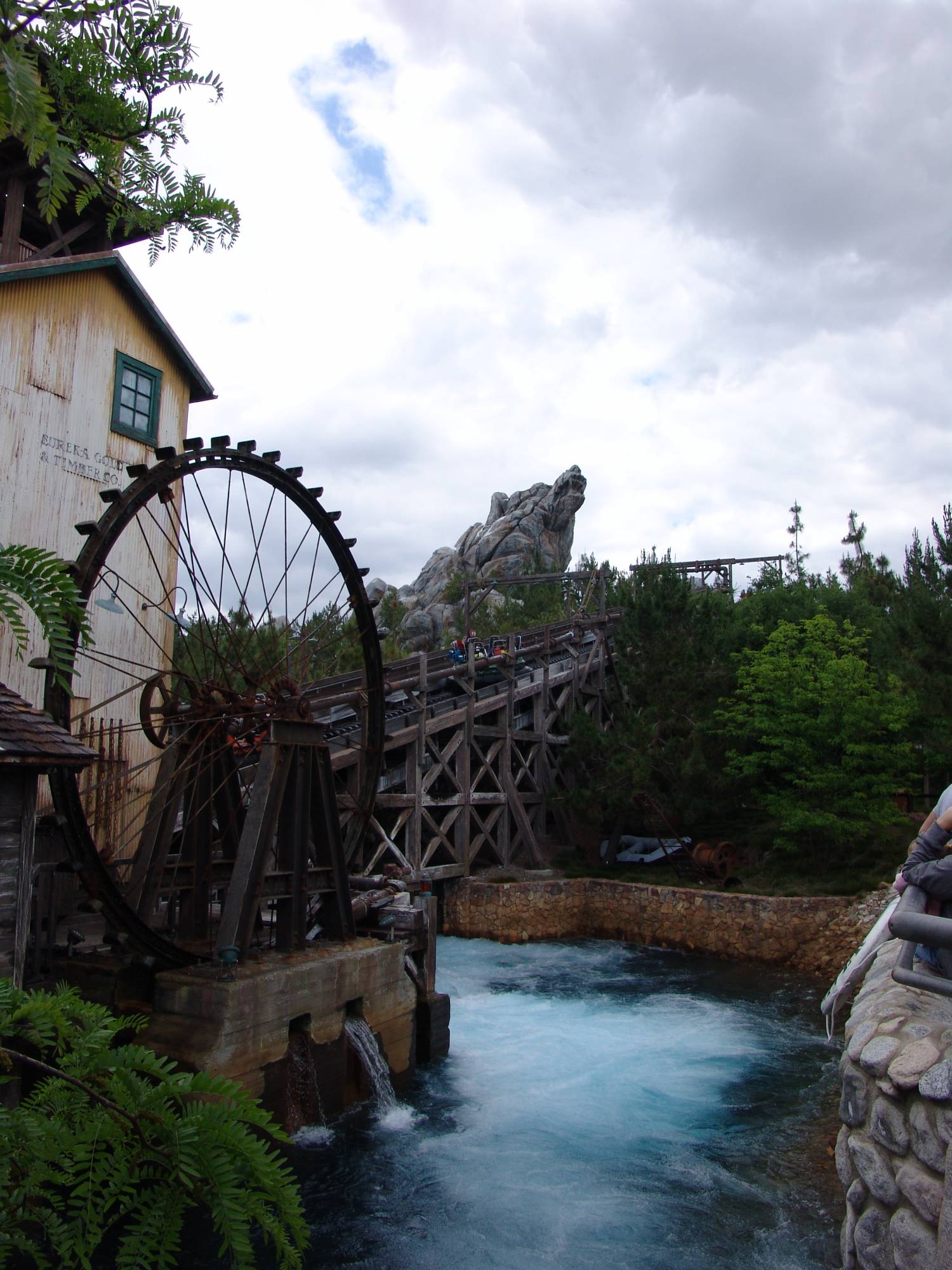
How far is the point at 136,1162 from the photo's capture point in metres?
1.73

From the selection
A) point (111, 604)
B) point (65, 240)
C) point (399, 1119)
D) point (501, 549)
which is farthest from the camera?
point (501, 549)

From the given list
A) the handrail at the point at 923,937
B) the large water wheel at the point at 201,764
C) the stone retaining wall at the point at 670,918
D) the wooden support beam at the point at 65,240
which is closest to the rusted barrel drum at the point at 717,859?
the stone retaining wall at the point at 670,918

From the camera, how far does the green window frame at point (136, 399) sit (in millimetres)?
11453

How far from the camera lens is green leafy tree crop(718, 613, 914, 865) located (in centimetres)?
1582

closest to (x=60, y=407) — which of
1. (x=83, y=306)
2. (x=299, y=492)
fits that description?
(x=83, y=306)

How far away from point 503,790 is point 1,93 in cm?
1783

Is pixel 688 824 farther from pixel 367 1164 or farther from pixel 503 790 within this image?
pixel 367 1164

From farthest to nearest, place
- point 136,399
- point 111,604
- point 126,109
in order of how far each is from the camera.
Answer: point 136,399 < point 111,604 < point 126,109

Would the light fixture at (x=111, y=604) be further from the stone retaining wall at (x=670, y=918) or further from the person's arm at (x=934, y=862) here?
the person's arm at (x=934, y=862)

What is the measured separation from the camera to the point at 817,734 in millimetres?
16469

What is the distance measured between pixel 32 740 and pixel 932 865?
567cm

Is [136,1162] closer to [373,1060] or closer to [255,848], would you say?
[255,848]

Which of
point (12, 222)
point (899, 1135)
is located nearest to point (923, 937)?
point (899, 1135)

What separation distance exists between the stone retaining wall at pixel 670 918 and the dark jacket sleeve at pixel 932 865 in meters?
10.8
